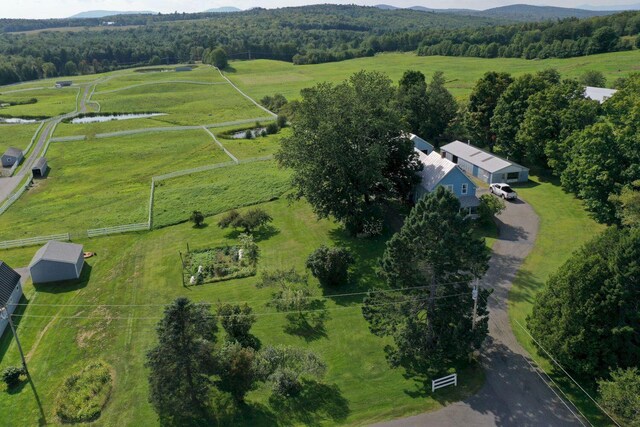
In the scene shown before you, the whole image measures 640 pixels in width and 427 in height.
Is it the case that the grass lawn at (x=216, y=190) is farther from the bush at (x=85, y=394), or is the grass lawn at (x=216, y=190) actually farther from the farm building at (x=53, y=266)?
the bush at (x=85, y=394)

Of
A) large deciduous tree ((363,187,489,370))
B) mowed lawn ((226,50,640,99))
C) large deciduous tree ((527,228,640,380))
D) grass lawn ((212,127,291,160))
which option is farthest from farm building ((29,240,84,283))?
mowed lawn ((226,50,640,99))

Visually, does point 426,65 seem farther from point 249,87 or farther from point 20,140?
point 20,140

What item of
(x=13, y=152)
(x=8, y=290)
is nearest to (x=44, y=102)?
(x=13, y=152)

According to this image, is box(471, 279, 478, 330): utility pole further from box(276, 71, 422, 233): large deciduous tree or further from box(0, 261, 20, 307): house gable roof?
box(0, 261, 20, 307): house gable roof

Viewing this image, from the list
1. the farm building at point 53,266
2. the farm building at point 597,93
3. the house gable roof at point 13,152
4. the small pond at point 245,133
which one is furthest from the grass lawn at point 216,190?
the farm building at point 597,93

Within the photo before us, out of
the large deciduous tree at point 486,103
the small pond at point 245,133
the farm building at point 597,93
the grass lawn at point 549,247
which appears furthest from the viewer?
the small pond at point 245,133

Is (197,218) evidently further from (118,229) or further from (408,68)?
(408,68)

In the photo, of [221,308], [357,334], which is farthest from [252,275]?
[357,334]
